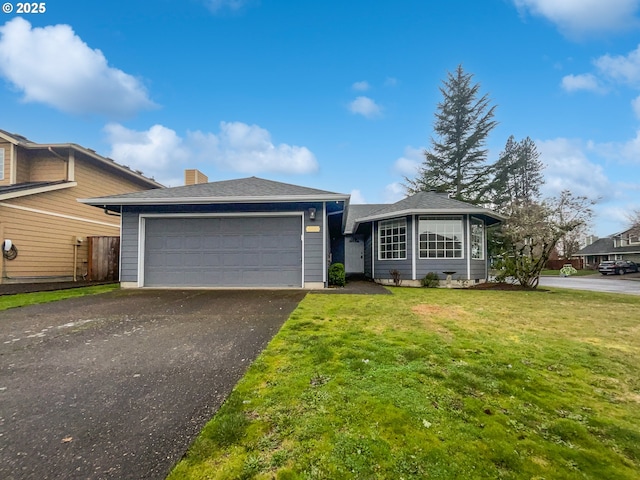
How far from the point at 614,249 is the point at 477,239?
3632 cm

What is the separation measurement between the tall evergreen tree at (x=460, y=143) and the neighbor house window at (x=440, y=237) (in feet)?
38.9

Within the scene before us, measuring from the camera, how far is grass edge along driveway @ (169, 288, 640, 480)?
1.52m

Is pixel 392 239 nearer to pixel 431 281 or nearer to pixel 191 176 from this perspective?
pixel 431 281

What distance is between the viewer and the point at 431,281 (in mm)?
10258

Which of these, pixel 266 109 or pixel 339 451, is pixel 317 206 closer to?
pixel 339 451

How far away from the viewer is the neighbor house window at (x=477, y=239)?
1068cm

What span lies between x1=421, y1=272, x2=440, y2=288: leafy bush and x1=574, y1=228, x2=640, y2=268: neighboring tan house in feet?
103

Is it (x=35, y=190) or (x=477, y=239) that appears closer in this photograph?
(x=35, y=190)

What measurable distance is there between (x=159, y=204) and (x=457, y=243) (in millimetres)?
9823

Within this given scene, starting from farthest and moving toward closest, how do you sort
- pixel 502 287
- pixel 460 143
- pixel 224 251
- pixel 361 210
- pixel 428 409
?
pixel 460 143 → pixel 361 210 → pixel 502 287 → pixel 224 251 → pixel 428 409

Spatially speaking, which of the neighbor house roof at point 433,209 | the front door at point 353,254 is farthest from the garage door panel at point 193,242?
the front door at point 353,254

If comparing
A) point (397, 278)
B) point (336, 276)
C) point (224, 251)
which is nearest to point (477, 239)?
point (397, 278)

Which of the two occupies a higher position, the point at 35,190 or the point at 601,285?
the point at 35,190

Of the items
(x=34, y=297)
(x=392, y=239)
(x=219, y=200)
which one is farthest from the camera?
(x=392, y=239)
